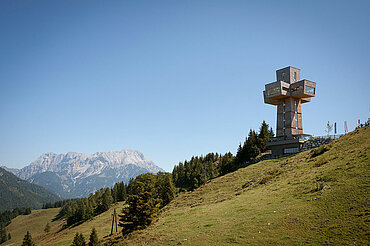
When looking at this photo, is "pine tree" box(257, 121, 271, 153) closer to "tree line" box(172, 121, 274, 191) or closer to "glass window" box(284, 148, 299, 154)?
"tree line" box(172, 121, 274, 191)

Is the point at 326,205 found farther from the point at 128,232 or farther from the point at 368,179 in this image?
the point at 128,232

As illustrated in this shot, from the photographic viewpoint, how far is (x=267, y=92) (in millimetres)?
87875

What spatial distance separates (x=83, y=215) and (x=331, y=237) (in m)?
131

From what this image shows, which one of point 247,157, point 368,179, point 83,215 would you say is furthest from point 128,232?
point 83,215

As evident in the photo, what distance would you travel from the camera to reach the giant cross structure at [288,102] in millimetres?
82312

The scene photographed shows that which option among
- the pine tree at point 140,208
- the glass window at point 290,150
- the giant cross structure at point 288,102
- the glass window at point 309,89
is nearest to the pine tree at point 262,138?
the giant cross structure at point 288,102

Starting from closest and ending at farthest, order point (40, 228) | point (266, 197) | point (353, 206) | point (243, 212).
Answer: point (353, 206)
point (243, 212)
point (266, 197)
point (40, 228)

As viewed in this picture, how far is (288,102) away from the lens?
8575cm

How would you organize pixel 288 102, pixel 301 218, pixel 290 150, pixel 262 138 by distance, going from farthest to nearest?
pixel 262 138, pixel 288 102, pixel 290 150, pixel 301 218

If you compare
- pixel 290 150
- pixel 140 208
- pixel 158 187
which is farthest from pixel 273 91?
pixel 140 208

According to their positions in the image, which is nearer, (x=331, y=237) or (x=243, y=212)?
(x=331, y=237)

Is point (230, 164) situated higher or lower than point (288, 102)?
lower

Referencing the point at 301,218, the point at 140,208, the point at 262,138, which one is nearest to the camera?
the point at 301,218

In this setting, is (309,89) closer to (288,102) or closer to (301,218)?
(288,102)
